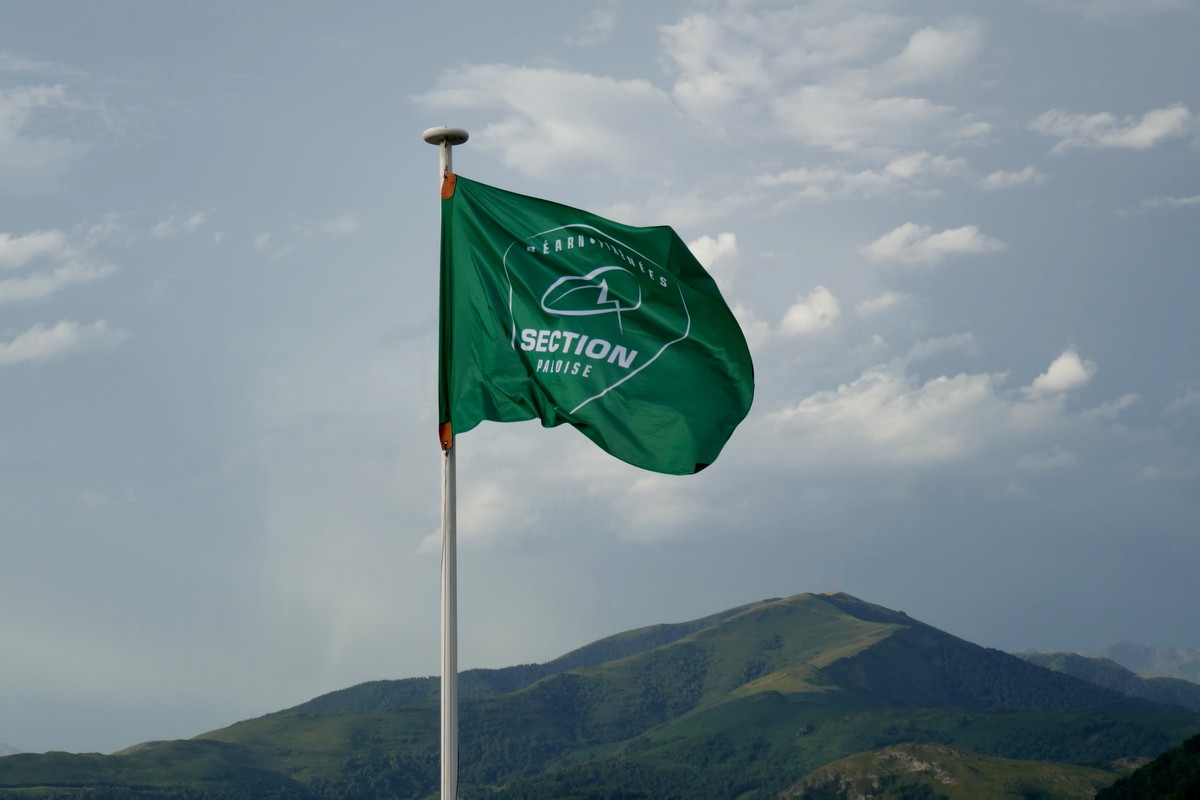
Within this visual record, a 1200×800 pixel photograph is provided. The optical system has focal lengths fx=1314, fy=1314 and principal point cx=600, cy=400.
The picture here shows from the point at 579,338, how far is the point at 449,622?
4.62 meters

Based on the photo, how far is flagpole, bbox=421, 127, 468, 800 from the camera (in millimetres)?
16938

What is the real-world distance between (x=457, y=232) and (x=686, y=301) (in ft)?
12.2

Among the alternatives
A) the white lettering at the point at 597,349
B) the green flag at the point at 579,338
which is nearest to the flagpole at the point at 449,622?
the green flag at the point at 579,338

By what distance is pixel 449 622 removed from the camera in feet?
58.4

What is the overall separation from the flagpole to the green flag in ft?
2.84

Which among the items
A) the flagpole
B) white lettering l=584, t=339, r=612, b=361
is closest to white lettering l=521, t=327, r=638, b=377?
white lettering l=584, t=339, r=612, b=361

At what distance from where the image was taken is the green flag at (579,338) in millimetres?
19359

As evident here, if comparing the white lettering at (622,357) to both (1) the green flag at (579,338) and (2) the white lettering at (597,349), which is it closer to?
(1) the green flag at (579,338)

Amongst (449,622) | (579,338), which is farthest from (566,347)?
(449,622)

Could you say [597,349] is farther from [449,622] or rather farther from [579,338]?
[449,622]

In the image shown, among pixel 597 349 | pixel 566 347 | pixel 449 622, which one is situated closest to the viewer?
pixel 449 622

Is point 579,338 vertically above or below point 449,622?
above

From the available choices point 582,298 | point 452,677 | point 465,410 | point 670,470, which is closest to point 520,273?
point 582,298

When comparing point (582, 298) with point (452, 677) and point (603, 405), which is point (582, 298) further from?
point (452, 677)
